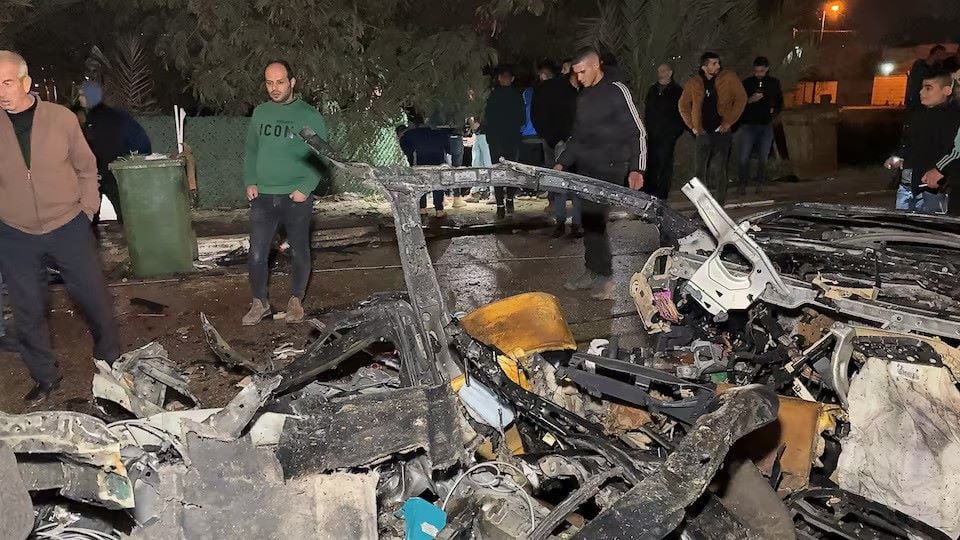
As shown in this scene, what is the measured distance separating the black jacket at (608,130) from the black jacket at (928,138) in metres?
2.26

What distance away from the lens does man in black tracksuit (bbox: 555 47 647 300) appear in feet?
19.4

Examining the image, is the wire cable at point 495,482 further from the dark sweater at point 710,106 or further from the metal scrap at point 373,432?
the dark sweater at point 710,106

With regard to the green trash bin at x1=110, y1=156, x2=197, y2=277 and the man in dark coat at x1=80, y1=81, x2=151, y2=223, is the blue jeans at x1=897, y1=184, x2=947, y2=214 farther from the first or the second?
the man in dark coat at x1=80, y1=81, x2=151, y2=223

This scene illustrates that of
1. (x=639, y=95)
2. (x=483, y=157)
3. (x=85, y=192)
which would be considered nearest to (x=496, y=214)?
(x=483, y=157)

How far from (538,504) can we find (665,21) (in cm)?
1121

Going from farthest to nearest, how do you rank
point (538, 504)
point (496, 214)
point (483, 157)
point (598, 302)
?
point (483, 157) → point (496, 214) → point (598, 302) → point (538, 504)

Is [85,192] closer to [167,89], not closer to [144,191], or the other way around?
[144,191]

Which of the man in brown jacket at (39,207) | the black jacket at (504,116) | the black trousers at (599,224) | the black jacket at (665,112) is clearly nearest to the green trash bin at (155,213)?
the man in brown jacket at (39,207)

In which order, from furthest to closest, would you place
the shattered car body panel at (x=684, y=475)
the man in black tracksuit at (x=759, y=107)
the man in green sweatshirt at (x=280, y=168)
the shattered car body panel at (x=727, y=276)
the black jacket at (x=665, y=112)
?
the man in black tracksuit at (x=759, y=107) → the black jacket at (x=665, y=112) → the man in green sweatshirt at (x=280, y=168) → the shattered car body panel at (x=727, y=276) → the shattered car body panel at (x=684, y=475)

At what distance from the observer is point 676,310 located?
148 inches

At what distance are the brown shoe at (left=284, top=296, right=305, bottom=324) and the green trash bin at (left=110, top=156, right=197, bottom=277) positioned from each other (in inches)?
79.7

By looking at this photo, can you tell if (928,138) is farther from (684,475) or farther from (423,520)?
(423,520)

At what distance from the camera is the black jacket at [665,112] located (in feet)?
30.6

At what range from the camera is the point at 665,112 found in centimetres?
932
